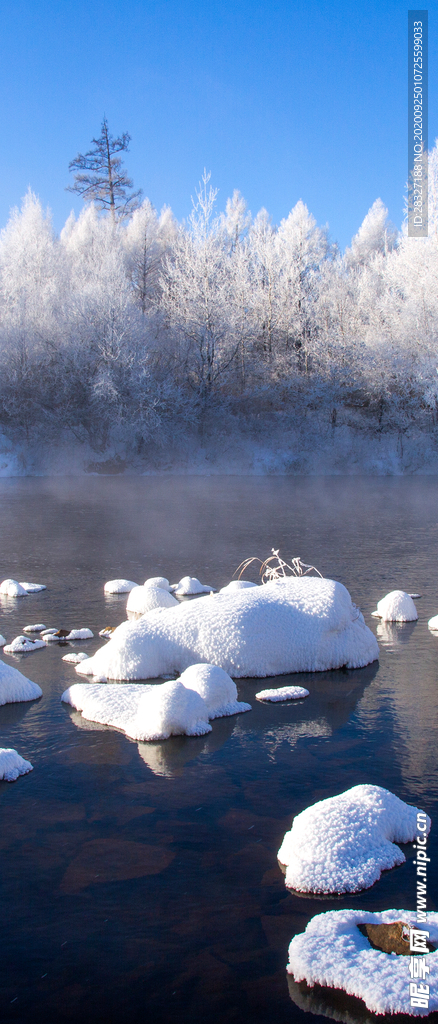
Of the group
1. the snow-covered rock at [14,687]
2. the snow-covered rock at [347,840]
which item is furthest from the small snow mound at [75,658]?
the snow-covered rock at [347,840]

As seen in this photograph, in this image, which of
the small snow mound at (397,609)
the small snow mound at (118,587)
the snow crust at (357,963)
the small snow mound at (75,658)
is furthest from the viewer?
the small snow mound at (118,587)

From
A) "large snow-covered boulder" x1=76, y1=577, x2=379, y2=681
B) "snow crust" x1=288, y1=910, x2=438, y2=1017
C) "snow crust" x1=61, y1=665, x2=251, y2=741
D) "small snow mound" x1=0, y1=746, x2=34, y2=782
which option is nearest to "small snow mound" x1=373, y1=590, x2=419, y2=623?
"large snow-covered boulder" x1=76, y1=577, x2=379, y2=681

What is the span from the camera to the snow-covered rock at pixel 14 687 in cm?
657

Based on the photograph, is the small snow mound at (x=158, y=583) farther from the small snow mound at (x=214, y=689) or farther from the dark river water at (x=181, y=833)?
the small snow mound at (x=214, y=689)

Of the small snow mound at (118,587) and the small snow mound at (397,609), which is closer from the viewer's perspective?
the small snow mound at (397,609)

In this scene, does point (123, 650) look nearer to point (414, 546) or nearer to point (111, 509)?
point (414, 546)

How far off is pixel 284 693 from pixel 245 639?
79 centimetres

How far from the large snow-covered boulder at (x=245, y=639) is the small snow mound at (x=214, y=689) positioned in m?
0.80

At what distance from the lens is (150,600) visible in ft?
31.0

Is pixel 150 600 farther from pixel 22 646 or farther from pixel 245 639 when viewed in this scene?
pixel 245 639

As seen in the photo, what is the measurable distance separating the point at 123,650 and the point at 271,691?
4.86 ft

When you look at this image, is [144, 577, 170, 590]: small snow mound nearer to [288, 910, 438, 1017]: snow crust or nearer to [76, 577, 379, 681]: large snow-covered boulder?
[76, 577, 379, 681]: large snow-covered boulder

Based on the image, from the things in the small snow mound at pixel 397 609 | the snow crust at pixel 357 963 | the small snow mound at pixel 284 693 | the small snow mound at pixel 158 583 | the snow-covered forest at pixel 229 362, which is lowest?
the snow crust at pixel 357 963

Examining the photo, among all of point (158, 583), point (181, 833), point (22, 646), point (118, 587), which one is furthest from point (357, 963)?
point (118, 587)
